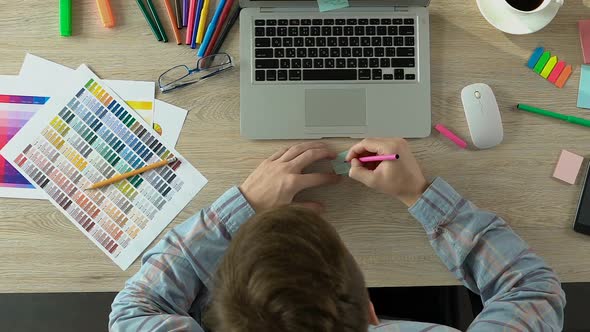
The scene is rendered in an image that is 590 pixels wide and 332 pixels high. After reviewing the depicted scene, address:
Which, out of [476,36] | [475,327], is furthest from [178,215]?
[476,36]

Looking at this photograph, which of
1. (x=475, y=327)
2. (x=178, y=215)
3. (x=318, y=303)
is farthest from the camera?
(x=178, y=215)

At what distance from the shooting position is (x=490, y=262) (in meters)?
0.87

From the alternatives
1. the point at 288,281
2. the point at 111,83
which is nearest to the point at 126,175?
the point at 111,83

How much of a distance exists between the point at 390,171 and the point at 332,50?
24 centimetres

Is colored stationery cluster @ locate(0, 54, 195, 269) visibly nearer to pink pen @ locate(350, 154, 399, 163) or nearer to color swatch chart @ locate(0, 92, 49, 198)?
color swatch chart @ locate(0, 92, 49, 198)

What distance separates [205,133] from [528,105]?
1.94 ft

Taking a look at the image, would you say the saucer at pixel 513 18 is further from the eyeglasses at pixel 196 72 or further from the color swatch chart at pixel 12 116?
the color swatch chart at pixel 12 116

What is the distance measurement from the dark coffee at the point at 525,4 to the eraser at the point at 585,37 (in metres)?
0.11

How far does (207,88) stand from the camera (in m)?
0.95

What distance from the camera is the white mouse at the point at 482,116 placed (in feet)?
3.03

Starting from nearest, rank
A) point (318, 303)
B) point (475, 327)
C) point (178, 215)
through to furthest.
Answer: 1. point (318, 303)
2. point (475, 327)
3. point (178, 215)

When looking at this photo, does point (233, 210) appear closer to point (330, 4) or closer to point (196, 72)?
point (196, 72)

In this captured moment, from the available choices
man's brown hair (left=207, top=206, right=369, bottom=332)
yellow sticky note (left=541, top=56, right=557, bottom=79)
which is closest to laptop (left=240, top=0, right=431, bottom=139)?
yellow sticky note (left=541, top=56, right=557, bottom=79)

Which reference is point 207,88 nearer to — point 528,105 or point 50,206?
point 50,206
